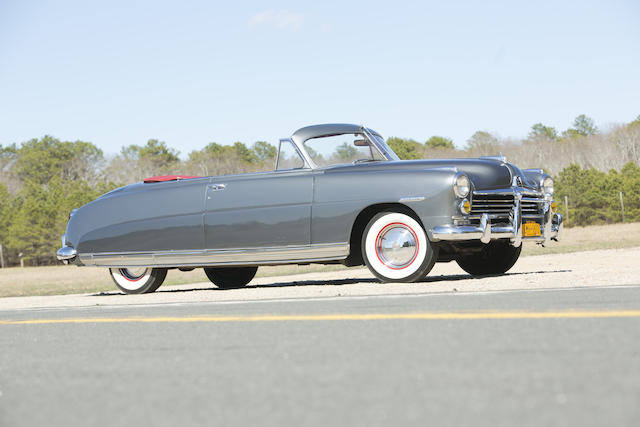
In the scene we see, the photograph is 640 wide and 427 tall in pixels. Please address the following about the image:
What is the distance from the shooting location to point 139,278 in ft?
35.3

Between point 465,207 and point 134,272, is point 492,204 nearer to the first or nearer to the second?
point 465,207

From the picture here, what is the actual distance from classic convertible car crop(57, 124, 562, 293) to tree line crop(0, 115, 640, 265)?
0.85 meters

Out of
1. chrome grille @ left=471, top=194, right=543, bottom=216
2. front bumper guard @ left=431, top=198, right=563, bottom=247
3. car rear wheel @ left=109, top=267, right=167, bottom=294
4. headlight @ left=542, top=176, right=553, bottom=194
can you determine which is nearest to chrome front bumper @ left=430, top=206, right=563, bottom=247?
front bumper guard @ left=431, top=198, right=563, bottom=247

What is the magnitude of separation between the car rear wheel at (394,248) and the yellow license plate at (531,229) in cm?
129

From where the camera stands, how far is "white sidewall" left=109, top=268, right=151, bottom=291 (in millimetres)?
10688

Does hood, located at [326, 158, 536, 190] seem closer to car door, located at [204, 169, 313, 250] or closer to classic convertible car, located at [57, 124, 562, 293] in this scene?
classic convertible car, located at [57, 124, 562, 293]

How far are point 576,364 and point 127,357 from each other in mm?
2678

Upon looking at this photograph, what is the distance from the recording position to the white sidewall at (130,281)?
1069cm

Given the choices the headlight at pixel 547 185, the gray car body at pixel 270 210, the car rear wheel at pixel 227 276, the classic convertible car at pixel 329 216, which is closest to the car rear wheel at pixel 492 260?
the classic convertible car at pixel 329 216

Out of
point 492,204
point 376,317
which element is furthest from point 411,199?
point 376,317

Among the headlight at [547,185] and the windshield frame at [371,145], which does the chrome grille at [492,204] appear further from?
the windshield frame at [371,145]

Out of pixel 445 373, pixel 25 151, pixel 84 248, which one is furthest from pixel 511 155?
pixel 445 373

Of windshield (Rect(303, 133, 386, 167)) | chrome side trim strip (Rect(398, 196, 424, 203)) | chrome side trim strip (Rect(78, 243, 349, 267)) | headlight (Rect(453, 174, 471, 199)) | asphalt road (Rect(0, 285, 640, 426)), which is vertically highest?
windshield (Rect(303, 133, 386, 167))

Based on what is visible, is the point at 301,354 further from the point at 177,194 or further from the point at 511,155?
the point at 511,155
